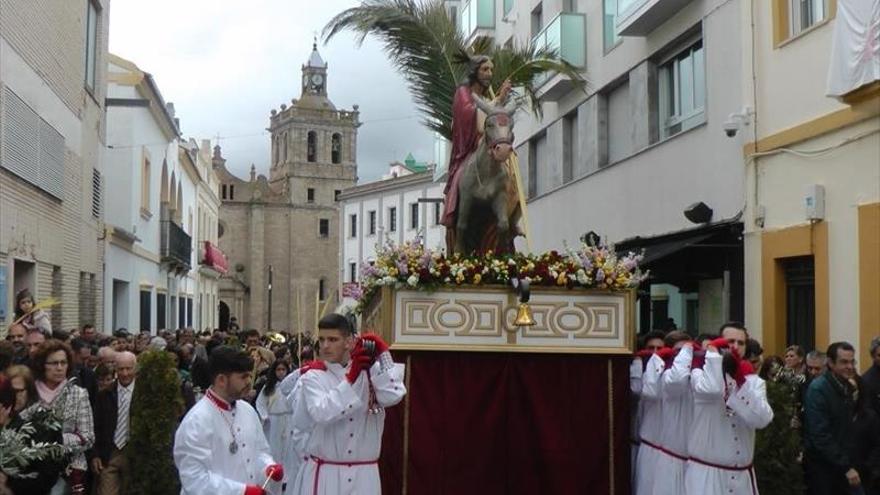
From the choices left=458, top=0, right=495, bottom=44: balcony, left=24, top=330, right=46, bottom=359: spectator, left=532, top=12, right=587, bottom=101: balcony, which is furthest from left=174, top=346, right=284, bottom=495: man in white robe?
left=458, top=0, right=495, bottom=44: balcony

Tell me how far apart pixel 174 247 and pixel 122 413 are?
1001 inches

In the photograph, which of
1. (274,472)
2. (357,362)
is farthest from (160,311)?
(274,472)

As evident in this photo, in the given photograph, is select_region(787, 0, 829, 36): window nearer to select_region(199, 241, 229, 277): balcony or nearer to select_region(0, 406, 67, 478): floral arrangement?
select_region(0, 406, 67, 478): floral arrangement

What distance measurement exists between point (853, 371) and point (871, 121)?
3402 mm

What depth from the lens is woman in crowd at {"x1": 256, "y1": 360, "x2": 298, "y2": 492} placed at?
29.9 feet

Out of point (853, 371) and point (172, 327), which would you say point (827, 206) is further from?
point (172, 327)

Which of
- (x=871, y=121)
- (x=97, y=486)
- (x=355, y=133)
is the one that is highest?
(x=355, y=133)

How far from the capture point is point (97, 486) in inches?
360

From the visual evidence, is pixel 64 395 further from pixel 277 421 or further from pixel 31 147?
pixel 31 147

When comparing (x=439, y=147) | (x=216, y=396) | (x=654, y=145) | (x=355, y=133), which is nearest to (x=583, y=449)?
(x=216, y=396)

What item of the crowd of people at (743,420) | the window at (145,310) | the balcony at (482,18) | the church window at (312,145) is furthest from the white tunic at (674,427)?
the church window at (312,145)

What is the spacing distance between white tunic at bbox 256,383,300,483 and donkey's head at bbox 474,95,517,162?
8.74 feet

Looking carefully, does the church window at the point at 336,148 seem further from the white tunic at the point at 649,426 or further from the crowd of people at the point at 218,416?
the white tunic at the point at 649,426

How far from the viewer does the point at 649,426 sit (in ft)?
26.3
